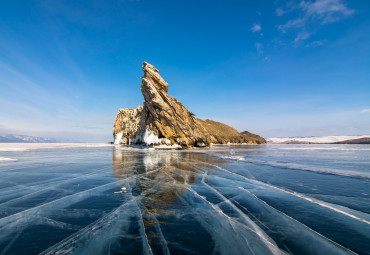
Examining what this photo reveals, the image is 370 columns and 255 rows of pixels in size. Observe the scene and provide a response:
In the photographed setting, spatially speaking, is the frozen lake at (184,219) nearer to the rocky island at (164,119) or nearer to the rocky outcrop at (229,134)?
the rocky island at (164,119)

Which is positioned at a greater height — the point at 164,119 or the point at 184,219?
the point at 164,119

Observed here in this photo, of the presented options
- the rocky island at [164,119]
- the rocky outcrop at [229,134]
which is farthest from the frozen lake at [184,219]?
the rocky outcrop at [229,134]

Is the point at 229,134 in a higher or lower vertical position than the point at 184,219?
higher

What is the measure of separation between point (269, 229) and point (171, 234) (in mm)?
2565

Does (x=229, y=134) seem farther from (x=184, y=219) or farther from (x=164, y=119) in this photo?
(x=184, y=219)

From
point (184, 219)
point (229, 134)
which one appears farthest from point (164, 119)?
point (229, 134)

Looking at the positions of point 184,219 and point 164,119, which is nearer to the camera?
point 184,219

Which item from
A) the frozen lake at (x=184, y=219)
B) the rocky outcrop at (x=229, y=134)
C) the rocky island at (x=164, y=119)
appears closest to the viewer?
the frozen lake at (x=184, y=219)

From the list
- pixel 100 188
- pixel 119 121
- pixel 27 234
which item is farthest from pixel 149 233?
pixel 119 121

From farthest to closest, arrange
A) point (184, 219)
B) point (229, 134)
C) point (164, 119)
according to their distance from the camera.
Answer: point (229, 134)
point (164, 119)
point (184, 219)

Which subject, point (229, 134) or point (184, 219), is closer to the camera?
point (184, 219)

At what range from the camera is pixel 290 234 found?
394 centimetres

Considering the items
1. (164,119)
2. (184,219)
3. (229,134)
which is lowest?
(184,219)

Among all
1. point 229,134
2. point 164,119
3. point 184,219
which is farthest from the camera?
point 229,134
